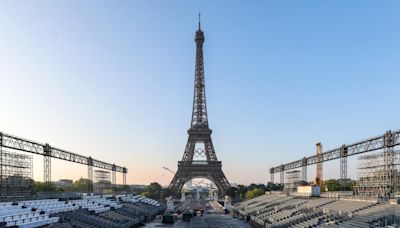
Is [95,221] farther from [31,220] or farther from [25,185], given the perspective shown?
[25,185]

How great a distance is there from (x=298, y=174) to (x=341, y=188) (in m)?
16.9

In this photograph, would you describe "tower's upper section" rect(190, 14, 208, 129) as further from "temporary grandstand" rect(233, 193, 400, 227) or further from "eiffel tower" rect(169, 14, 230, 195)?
"temporary grandstand" rect(233, 193, 400, 227)

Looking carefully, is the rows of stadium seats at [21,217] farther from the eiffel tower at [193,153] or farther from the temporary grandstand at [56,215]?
the eiffel tower at [193,153]

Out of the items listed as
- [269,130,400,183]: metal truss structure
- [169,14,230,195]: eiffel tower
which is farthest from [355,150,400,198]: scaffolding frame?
[169,14,230,195]: eiffel tower

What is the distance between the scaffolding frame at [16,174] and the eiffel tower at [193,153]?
1780 inches

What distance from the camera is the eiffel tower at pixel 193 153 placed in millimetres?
106938

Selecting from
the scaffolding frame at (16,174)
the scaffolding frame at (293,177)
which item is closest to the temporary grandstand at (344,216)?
the scaffolding frame at (16,174)

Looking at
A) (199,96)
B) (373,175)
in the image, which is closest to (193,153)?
(199,96)

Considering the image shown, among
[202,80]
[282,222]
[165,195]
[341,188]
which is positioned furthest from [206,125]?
[282,222]

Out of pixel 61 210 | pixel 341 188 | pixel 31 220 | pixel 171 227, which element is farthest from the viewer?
pixel 341 188

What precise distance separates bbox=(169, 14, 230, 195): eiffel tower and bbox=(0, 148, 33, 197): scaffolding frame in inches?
1780

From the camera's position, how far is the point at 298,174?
10850 centimetres

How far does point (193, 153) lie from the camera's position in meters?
109

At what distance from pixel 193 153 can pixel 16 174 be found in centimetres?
5255
